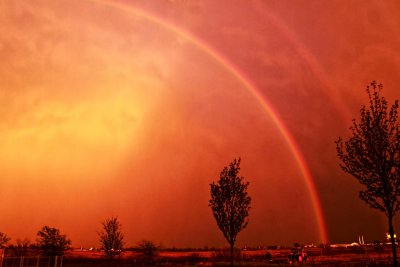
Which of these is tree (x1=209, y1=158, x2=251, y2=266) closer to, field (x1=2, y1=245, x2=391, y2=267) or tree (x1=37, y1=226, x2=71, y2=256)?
field (x1=2, y1=245, x2=391, y2=267)

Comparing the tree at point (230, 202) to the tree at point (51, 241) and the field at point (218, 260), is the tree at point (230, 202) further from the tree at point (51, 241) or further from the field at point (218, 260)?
the tree at point (51, 241)

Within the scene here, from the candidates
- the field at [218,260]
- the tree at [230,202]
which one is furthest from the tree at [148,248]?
the tree at [230,202]

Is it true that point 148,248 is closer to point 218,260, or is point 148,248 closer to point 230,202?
point 218,260

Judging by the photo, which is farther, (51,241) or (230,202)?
(51,241)

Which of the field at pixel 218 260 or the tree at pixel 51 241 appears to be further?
the tree at pixel 51 241

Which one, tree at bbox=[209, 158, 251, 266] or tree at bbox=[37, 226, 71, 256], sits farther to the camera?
tree at bbox=[37, 226, 71, 256]

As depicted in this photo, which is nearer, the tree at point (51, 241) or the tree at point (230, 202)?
the tree at point (230, 202)

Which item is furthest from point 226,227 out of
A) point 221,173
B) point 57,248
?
point 57,248

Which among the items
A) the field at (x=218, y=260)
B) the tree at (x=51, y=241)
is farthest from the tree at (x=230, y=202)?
the tree at (x=51, y=241)

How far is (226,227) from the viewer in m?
37.6

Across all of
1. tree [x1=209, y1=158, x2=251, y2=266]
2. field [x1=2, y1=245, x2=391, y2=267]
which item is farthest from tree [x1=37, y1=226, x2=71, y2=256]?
tree [x1=209, y1=158, x2=251, y2=266]

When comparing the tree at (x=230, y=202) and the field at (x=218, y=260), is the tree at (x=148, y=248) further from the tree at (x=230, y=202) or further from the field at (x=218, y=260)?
the tree at (x=230, y=202)

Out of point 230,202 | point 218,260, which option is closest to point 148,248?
point 218,260

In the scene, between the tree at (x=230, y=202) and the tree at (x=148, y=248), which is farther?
the tree at (x=148, y=248)
